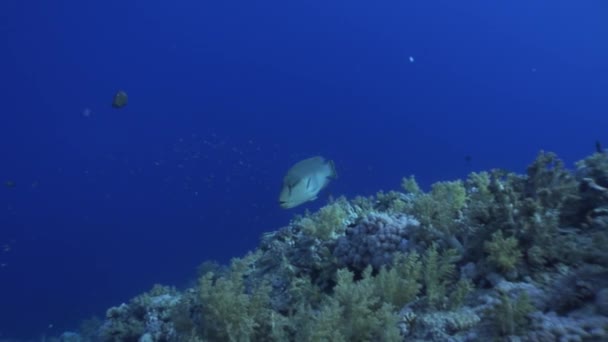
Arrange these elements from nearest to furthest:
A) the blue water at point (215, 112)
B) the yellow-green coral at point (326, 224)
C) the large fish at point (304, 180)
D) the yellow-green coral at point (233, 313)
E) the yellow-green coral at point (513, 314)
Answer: the yellow-green coral at point (513, 314), the yellow-green coral at point (233, 313), the large fish at point (304, 180), the yellow-green coral at point (326, 224), the blue water at point (215, 112)

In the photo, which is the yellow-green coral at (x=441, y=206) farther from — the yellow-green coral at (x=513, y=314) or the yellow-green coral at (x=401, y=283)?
the yellow-green coral at (x=513, y=314)

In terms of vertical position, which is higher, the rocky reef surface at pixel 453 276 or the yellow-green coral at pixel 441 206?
the yellow-green coral at pixel 441 206

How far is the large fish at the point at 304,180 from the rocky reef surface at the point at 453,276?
0.66 metres

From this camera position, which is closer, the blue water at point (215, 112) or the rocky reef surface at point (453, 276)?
the rocky reef surface at point (453, 276)

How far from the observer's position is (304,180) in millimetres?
4707

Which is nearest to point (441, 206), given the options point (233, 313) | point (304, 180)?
point (304, 180)

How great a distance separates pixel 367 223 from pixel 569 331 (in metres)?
2.37

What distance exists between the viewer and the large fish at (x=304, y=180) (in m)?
4.69

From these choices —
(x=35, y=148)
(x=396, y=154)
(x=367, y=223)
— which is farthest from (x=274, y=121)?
(x=367, y=223)

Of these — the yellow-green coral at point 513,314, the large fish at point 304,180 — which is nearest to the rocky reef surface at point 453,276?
the yellow-green coral at point 513,314

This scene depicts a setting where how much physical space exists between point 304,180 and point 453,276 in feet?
5.53

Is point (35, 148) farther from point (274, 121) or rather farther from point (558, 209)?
point (558, 209)

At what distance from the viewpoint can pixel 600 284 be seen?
3057 mm

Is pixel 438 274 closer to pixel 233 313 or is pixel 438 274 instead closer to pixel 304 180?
pixel 304 180
